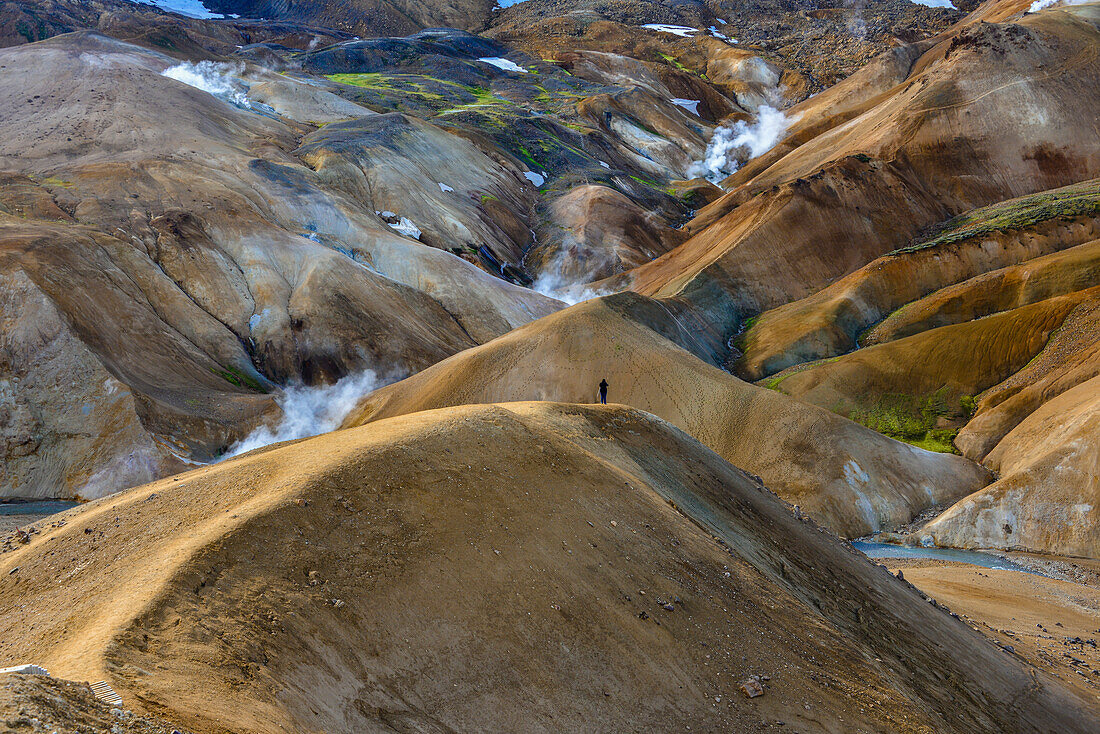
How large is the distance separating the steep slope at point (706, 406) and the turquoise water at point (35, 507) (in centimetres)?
1533

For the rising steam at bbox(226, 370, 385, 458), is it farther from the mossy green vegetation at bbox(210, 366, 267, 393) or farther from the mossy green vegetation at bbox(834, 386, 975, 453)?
the mossy green vegetation at bbox(834, 386, 975, 453)

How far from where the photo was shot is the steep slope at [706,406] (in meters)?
38.5

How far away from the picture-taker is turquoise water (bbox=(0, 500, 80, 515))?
107 ft

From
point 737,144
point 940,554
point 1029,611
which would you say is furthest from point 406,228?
point 737,144

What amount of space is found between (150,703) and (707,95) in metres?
144

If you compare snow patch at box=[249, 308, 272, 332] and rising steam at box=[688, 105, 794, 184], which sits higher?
rising steam at box=[688, 105, 794, 184]

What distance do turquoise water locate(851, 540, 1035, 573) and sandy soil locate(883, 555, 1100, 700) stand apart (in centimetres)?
142

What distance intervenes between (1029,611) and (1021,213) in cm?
4588

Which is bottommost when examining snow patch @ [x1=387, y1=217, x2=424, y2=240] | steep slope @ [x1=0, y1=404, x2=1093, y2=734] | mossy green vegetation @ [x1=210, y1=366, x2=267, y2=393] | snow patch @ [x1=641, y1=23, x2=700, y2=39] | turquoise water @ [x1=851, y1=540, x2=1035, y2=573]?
mossy green vegetation @ [x1=210, y1=366, x2=267, y2=393]

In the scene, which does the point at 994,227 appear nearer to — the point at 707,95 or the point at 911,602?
the point at 911,602

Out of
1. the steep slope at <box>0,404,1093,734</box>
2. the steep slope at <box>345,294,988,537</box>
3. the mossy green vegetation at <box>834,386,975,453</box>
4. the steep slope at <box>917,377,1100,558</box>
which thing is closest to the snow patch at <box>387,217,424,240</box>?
the steep slope at <box>345,294,988,537</box>

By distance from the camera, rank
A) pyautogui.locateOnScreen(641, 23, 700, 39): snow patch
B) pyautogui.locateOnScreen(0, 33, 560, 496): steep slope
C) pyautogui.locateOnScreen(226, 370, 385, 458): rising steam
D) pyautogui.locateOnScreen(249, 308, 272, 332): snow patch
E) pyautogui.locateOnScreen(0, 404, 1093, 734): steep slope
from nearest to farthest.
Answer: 1. pyautogui.locateOnScreen(0, 404, 1093, 734): steep slope
2. pyautogui.locateOnScreen(0, 33, 560, 496): steep slope
3. pyautogui.locateOnScreen(226, 370, 385, 458): rising steam
4. pyautogui.locateOnScreen(249, 308, 272, 332): snow patch
5. pyautogui.locateOnScreen(641, 23, 700, 39): snow patch

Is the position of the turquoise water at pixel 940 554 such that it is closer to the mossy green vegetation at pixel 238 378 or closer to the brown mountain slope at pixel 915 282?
the brown mountain slope at pixel 915 282

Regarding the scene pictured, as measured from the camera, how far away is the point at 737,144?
123 m
